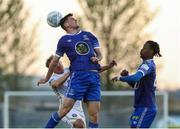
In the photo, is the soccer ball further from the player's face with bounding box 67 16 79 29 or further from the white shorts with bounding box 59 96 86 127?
the white shorts with bounding box 59 96 86 127

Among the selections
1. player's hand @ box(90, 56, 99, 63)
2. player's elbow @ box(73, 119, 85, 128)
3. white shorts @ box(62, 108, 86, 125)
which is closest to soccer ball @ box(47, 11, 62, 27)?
player's hand @ box(90, 56, 99, 63)

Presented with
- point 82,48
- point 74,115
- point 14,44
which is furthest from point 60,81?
point 14,44

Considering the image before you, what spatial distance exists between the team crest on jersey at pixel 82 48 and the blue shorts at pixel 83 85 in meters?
0.29

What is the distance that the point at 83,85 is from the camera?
11.8 m

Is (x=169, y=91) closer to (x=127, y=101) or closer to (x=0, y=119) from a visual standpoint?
(x=127, y=101)

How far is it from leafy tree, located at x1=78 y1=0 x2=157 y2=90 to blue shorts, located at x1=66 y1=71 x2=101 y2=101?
19007mm

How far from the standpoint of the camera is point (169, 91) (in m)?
29.5

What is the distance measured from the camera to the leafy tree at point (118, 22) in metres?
31.4

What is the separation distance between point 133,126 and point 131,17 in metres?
20.2

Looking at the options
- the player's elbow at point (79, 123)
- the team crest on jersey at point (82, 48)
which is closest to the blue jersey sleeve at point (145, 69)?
the team crest on jersey at point (82, 48)

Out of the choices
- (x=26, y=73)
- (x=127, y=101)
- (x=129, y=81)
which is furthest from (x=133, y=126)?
A: (x=26, y=73)

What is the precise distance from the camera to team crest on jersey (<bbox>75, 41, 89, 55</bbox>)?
11750mm

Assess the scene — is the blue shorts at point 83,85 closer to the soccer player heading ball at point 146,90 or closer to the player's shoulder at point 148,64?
the soccer player heading ball at point 146,90

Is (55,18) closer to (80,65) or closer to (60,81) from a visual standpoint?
(80,65)
